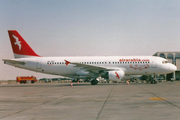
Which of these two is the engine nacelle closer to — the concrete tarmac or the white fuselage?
the white fuselage

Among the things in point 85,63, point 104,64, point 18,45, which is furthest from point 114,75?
point 18,45

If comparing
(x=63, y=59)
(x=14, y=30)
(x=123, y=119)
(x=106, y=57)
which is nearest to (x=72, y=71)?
(x=63, y=59)

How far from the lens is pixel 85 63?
3212cm

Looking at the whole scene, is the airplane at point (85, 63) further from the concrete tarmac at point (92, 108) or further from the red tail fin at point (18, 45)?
the concrete tarmac at point (92, 108)

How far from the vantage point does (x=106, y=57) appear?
107 feet

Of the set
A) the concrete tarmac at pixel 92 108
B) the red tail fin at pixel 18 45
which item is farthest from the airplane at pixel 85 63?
the concrete tarmac at pixel 92 108

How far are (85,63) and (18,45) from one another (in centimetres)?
1050

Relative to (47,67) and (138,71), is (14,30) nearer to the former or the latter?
(47,67)

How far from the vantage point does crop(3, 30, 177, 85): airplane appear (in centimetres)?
3106

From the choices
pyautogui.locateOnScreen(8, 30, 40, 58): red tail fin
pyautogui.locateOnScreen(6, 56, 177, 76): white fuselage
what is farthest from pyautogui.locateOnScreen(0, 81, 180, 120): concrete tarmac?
pyautogui.locateOnScreen(8, 30, 40, 58): red tail fin

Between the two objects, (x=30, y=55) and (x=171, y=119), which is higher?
(x=30, y=55)

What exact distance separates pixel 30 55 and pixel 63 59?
5.19 meters

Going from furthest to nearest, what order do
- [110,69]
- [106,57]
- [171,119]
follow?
[106,57] < [110,69] < [171,119]

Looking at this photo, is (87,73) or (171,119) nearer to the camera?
(171,119)
